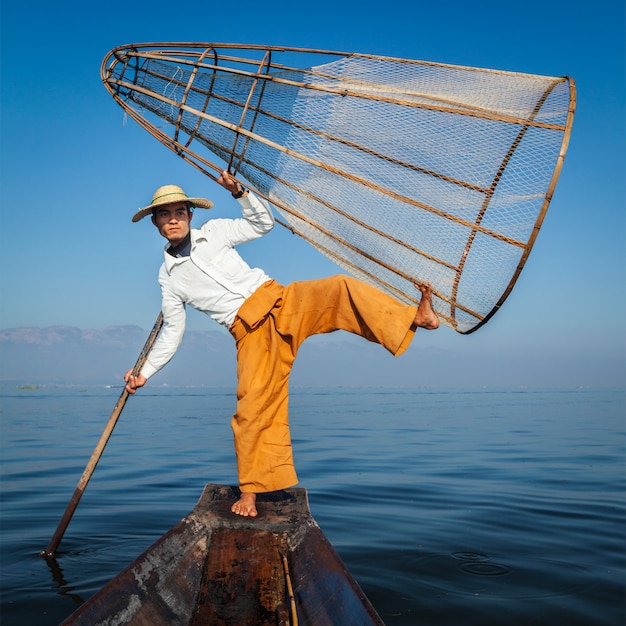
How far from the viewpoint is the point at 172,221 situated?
3.99 metres

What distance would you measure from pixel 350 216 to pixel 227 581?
2267 millimetres

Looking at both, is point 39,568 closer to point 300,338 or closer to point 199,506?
point 199,506

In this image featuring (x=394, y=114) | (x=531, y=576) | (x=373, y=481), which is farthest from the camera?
(x=373, y=481)

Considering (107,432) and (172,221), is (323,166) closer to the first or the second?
(172,221)

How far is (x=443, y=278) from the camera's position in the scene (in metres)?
3.80

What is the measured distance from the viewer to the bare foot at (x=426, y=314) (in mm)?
3586

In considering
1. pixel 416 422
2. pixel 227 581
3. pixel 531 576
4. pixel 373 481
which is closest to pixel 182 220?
pixel 227 581

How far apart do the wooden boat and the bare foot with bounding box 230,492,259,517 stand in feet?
0.21

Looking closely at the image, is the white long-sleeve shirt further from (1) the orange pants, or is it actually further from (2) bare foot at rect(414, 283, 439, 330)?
(2) bare foot at rect(414, 283, 439, 330)

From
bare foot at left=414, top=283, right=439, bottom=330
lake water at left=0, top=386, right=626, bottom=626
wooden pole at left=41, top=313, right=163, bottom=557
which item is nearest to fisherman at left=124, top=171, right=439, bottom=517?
bare foot at left=414, top=283, right=439, bottom=330

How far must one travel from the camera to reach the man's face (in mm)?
3982

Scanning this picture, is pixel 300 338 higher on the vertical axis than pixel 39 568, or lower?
higher

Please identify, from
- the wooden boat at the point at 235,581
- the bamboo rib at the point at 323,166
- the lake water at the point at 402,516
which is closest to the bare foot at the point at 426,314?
the bamboo rib at the point at 323,166

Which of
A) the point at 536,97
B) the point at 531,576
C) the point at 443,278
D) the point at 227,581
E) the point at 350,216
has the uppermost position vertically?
the point at 536,97
